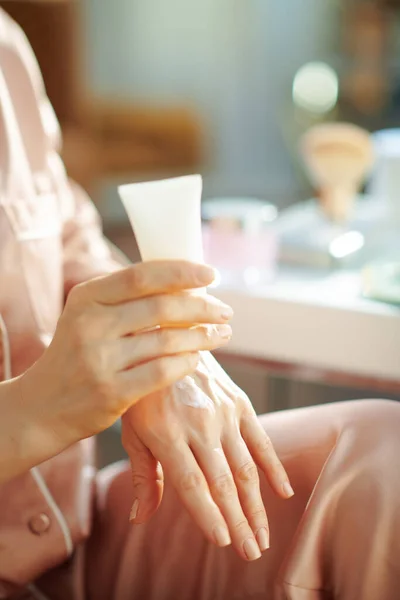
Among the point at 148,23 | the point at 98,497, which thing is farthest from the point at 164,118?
the point at 98,497

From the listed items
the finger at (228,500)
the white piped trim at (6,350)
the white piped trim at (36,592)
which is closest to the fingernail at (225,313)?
the finger at (228,500)

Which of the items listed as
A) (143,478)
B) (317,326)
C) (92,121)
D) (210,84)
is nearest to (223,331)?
(143,478)

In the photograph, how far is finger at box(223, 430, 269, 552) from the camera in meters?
0.54

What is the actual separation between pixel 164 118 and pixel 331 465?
3.46 m

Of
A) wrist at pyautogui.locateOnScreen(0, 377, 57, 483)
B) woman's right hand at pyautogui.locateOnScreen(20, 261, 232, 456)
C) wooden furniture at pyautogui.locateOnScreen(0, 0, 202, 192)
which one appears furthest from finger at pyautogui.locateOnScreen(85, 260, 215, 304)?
wooden furniture at pyautogui.locateOnScreen(0, 0, 202, 192)

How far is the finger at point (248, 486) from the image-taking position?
54cm

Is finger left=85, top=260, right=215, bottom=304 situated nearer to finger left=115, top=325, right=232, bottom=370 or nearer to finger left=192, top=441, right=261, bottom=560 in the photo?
finger left=115, top=325, right=232, bottom=370

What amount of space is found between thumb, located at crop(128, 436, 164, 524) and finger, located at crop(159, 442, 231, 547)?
0.03 m

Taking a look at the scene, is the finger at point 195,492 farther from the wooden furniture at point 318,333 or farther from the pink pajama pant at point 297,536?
the wooden furniture at point 318,333

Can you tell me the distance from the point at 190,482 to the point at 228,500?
0.03m

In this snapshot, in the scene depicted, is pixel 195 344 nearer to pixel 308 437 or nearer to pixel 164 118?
pixel 308 437

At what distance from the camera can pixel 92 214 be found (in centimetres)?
88

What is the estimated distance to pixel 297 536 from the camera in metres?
0.53

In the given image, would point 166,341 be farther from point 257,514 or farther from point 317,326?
point 317,326
